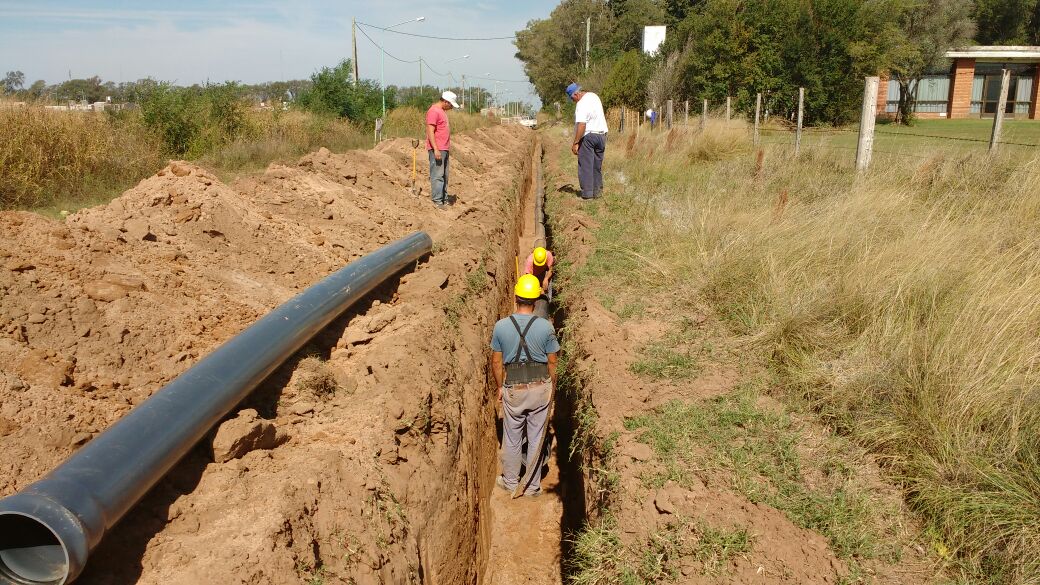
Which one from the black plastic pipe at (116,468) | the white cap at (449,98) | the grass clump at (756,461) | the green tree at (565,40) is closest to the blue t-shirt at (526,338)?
the grass clump at (756,461)

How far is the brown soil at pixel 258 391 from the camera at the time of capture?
2.94 metres

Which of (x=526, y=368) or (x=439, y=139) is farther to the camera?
(x=439, y=139)

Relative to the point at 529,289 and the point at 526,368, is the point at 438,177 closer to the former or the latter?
the point at 529,289

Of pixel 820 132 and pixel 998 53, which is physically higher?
pixel 998 53

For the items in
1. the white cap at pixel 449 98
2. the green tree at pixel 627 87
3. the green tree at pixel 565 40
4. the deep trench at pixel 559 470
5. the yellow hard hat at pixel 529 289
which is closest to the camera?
the deep trench at pixel 559 470

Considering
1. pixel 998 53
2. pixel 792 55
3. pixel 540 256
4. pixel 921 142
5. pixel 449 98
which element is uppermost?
pixel 998 53

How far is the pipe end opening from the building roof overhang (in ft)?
113

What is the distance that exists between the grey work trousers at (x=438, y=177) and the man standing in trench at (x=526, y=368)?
5.71m

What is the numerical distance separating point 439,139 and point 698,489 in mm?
7608

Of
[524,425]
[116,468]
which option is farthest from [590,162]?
[116,468]

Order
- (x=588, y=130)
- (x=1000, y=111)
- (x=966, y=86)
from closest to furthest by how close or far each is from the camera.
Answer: (x=1000, y=111), (x=588, y=130), (x=966, y=86)

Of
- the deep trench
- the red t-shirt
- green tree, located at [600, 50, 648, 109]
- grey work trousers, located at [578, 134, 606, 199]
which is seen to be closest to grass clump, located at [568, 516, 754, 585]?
the deep trench

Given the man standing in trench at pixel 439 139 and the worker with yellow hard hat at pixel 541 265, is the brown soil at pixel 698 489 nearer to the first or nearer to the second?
the worker with yellow hard hat at pixel 541 265

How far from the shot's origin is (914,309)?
4.71 meters
